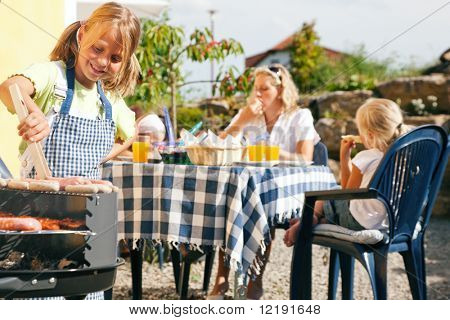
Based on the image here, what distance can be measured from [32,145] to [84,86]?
285 millimetres

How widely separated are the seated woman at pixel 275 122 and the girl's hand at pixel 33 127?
5.01ft

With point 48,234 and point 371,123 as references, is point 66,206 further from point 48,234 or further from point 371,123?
point 371,123

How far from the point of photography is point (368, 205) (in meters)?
2.18

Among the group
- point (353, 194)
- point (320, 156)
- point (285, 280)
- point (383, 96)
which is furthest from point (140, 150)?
point (383, 96)

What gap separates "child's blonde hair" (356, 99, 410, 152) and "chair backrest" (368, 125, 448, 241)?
Answer: 74mm

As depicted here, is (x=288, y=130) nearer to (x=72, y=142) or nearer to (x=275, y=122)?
(x=275, y=122)

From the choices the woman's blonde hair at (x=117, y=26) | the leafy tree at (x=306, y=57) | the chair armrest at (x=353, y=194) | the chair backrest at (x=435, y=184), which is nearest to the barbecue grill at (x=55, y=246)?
the woman's blonde hair at (x=117, y=26)

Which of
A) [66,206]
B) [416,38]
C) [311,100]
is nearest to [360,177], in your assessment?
[416,38]

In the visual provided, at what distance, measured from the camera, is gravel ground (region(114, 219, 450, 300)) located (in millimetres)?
3137

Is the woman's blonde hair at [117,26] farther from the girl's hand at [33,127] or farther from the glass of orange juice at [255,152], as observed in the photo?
the glass of orange juice at [255,152]

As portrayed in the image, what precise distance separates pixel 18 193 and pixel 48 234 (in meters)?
0.08

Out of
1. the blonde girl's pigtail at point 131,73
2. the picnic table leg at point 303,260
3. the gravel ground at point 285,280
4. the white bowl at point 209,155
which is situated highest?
the blonde girl's pigtail at point 131,73

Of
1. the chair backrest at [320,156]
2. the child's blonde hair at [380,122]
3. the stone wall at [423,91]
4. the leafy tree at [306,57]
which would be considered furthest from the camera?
the stone wall at [423,91]

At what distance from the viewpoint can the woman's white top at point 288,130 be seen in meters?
2.82
